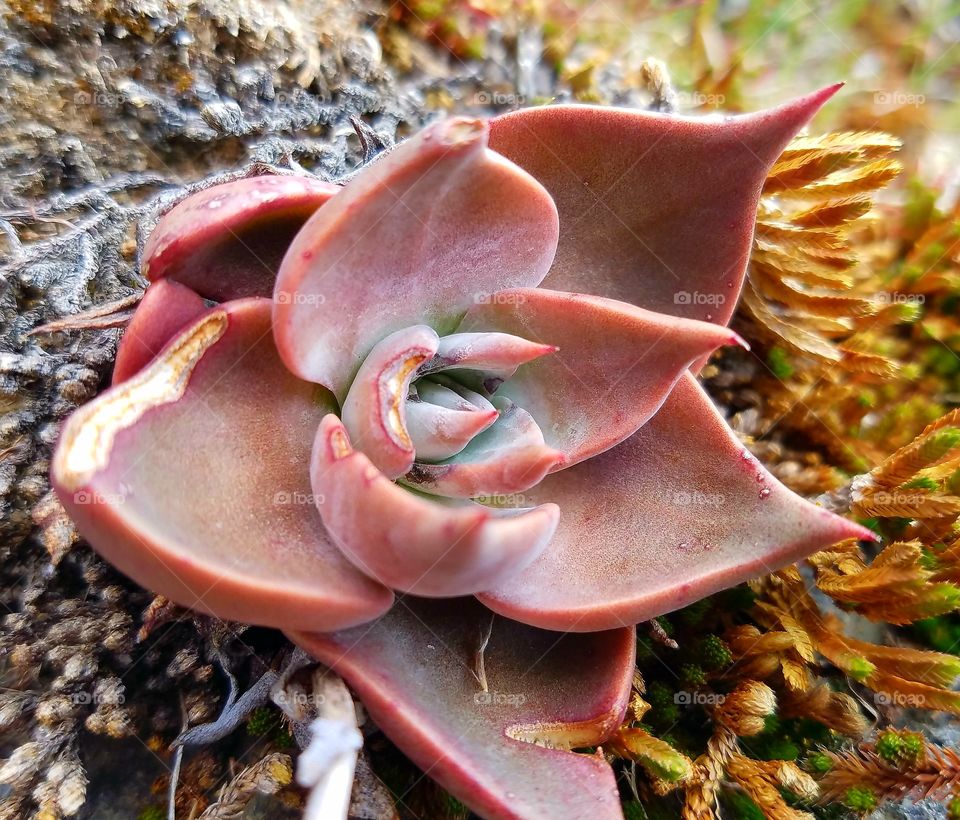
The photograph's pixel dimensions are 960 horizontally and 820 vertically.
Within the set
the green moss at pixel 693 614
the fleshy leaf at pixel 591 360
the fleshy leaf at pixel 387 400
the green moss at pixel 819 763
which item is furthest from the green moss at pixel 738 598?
the fleshy leaf at pixel 387 400

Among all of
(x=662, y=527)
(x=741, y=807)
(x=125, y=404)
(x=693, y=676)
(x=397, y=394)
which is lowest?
(x=741, y=807)

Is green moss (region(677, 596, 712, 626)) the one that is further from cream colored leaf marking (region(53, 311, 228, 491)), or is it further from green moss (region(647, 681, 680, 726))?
cream colored leaf marking (region(53, 311, 228, 491))

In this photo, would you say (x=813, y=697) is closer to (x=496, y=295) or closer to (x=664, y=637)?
(x=664, y=637)

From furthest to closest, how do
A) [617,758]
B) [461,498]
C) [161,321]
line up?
[617,758] < [461,498] < [161,321]

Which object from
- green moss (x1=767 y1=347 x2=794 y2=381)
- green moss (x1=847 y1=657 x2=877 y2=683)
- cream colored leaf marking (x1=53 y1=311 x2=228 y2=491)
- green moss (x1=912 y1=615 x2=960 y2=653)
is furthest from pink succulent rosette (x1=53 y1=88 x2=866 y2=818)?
green moss (x1=912 y1=615 x2=960 y2=653)

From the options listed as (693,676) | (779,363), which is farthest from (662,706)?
(779,363)

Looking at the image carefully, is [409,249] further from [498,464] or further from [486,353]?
[498,464]

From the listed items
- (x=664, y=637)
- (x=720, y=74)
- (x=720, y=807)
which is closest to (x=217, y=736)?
(x=664, y=637)
